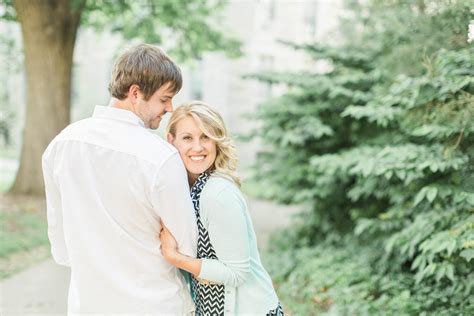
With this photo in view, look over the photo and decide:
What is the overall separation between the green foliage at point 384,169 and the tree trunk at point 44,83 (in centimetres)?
492

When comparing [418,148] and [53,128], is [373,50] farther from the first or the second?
[53,128]

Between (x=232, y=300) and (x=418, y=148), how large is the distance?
115 inches

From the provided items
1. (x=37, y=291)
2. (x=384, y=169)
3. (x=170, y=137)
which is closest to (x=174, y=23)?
(x=37, y=291)

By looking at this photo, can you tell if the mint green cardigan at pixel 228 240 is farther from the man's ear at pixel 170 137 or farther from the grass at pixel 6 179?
the grass at pixel 6 179

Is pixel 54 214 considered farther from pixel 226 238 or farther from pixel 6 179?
pixel 6 179

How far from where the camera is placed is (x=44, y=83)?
424 inches

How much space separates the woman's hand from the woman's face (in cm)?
39

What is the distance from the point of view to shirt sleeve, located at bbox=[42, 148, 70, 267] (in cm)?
232

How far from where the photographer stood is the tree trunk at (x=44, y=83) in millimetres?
10508

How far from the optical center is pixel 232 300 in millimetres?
2406

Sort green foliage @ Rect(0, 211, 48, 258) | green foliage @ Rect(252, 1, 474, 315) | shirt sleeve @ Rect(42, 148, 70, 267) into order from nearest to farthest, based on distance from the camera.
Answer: shirt sleeve @ Rect(42, 148, 70, 267) < green foliage @ Rect(252, 1, 474, 315) < green foliage @ Rect(0, 211, 48, 258)

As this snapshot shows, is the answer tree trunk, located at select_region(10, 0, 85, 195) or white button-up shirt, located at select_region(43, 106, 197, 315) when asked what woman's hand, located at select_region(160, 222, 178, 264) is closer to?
white button-up shirt, located at select_region(43, 106, 197, 315)

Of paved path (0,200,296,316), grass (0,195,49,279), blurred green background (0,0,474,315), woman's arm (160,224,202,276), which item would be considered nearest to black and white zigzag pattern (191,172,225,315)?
woman's arm (160,224,202,276)

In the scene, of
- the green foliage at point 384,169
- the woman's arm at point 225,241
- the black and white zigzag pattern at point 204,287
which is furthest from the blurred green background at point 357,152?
the woman's arm at point 225,241
